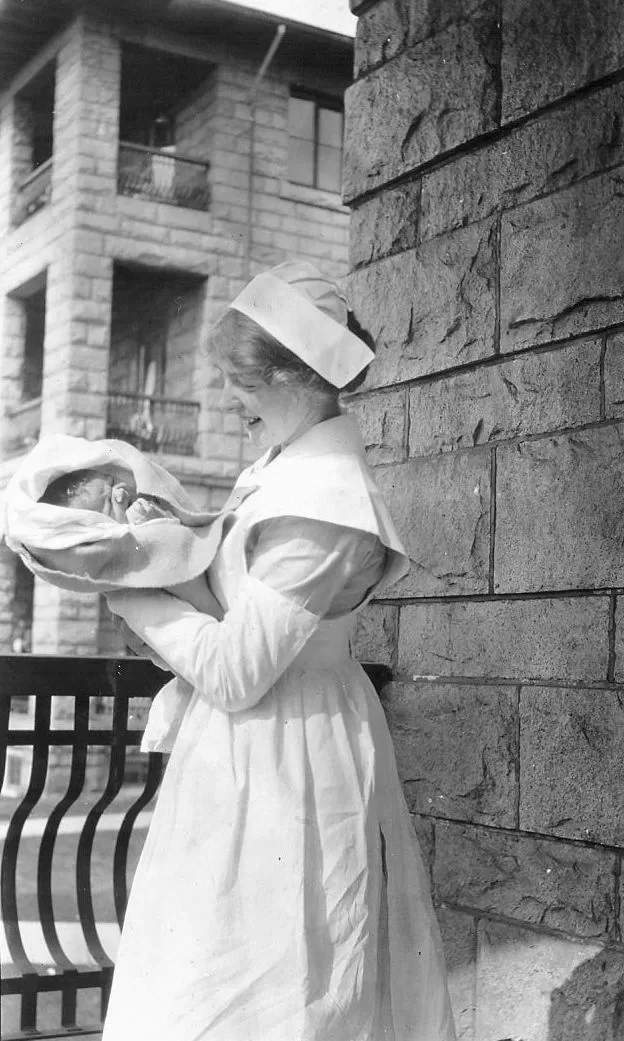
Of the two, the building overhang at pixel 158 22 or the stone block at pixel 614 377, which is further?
the building overhang at pixel 158 22

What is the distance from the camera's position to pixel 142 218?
6.91 m

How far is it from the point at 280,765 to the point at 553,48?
1615mm

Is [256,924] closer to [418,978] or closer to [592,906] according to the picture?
[418,978]

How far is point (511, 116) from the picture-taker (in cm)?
227

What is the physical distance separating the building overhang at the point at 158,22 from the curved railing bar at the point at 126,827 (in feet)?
10.9

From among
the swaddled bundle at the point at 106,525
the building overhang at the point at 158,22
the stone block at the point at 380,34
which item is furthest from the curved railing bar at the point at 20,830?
the building overhang at the point at 158,22

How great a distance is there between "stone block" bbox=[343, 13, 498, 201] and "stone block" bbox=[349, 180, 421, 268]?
0.04 m

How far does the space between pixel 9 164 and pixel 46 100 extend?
404 mm

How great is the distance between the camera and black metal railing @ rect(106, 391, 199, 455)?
21.8 feet

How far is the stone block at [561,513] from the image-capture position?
6.58 feet

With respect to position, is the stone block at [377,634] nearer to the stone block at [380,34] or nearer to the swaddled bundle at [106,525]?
the swaddled bundle at [106,525]

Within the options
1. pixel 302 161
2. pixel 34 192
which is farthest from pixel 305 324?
pixel 34 192

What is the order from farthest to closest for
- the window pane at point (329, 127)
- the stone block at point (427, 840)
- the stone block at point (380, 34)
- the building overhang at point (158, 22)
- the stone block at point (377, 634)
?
the window pane at point (329, 127)
the building overhang at point (158, 22)
the stone block at point (380, 34)
the stone block at point (377, 634)
the stone block at point (427, 840)

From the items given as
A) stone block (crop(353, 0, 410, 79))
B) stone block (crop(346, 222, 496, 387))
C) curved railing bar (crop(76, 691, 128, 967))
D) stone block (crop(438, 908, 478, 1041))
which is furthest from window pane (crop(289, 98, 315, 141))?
stone block (crop(438, 908, 478, 1041))
